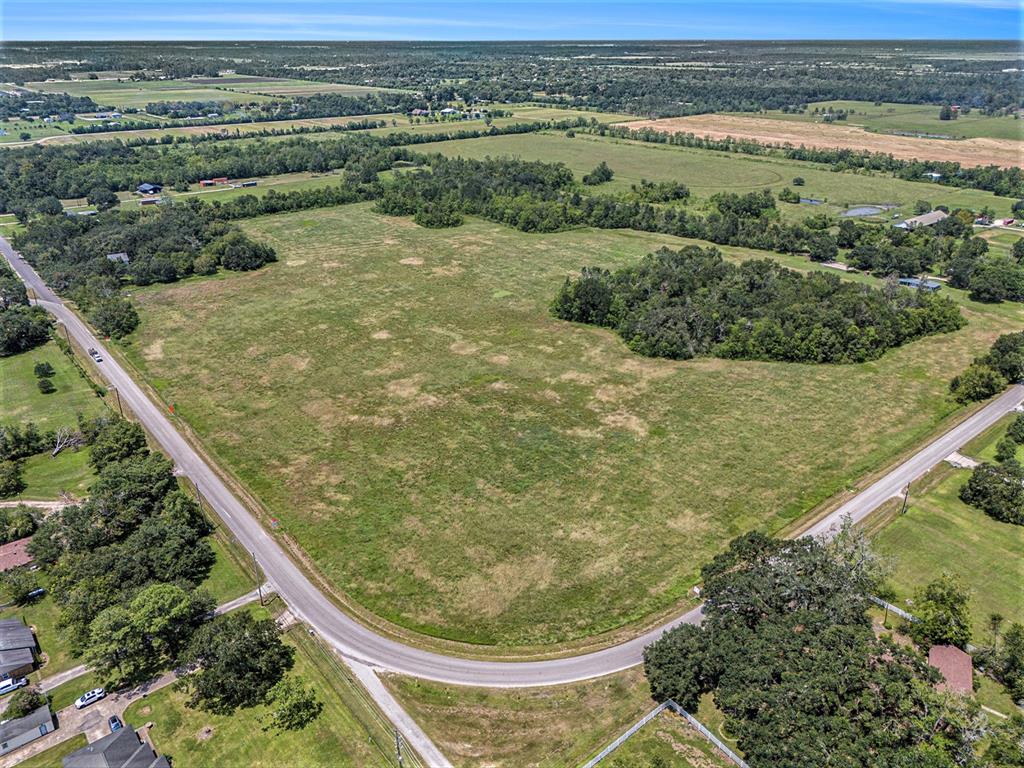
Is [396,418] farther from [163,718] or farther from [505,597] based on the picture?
[163,718]

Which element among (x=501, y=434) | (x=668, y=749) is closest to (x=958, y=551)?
(x=668, y=749)

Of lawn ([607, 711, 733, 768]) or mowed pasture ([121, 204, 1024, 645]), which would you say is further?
mowed pasture ([121, 204, 1024, 645])

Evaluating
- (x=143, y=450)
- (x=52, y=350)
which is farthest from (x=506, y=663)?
(x=52, y=350)

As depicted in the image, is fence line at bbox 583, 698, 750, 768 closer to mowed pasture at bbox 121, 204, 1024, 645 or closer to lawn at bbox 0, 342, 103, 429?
mowed pasture at bbox 121, 204, 1024, 645

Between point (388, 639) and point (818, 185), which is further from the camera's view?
point (818, 185)

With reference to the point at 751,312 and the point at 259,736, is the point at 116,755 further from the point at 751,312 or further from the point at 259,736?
the point at 751,312

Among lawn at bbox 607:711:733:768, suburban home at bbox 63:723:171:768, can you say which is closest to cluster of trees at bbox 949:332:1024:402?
lawn at bbox 607:711:733:768
